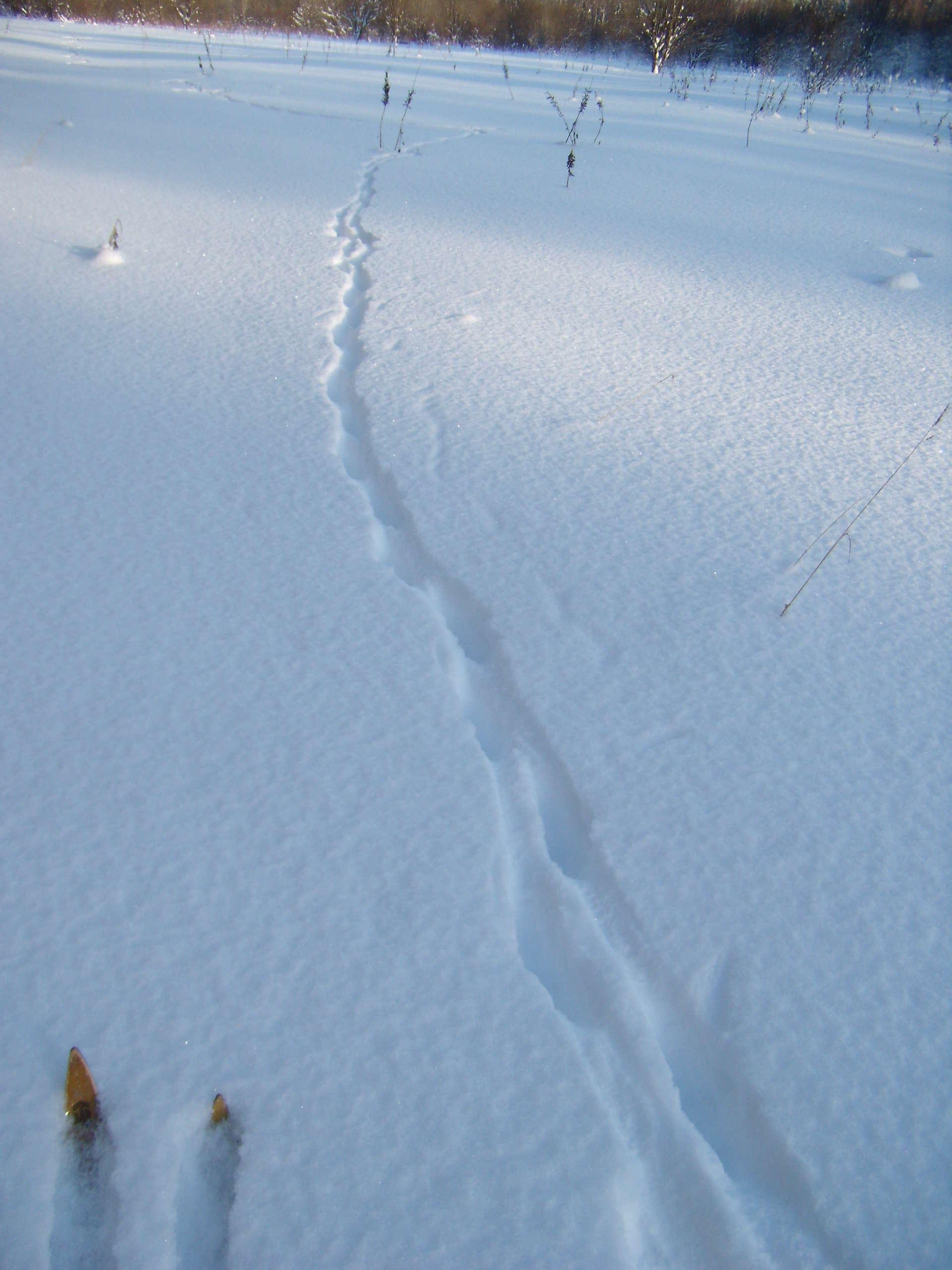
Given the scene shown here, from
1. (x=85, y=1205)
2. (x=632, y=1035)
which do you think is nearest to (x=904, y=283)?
(x=632, y=1035)

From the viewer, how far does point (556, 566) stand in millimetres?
1179

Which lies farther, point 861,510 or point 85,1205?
point 861,510

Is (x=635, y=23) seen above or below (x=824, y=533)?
above

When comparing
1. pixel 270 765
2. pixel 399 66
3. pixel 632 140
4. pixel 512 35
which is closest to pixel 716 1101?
pixel 270 765

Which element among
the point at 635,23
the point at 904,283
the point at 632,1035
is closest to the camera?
the point at 632,1035

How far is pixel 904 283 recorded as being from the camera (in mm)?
2295

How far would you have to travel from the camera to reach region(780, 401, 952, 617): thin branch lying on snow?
1143 millimetres

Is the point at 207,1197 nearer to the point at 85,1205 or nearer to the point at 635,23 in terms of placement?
the point at 85,1205

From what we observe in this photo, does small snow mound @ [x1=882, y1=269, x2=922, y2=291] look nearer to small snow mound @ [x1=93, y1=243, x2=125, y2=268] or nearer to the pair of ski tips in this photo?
small snow mound @ [x1=93, y1=243, x2=125, y2=268]

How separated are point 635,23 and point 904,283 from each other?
10658 mm

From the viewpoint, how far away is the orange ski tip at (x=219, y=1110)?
613 mm

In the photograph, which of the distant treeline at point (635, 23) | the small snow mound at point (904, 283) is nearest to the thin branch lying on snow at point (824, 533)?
the small snow mound at point (904, 283)

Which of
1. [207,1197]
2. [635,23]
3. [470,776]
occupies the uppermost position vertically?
[635,23]

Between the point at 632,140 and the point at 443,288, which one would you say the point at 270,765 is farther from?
the point at 632,140
